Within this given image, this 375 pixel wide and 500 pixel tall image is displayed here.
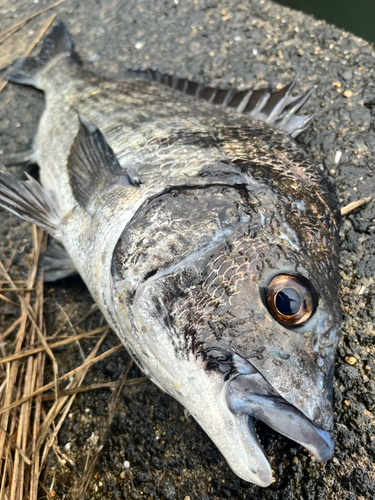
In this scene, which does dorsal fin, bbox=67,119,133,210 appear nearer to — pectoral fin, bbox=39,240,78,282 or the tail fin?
pectoral fin, bbox=39,240,78,282

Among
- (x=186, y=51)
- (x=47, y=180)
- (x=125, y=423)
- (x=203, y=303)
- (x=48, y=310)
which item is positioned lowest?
(x=125, y=423)

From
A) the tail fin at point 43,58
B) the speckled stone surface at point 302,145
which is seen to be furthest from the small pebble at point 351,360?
the tail fin at point 43,58

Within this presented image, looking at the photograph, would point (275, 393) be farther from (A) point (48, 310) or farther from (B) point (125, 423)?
(A) point (48, 310)

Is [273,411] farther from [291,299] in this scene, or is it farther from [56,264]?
[56,264]

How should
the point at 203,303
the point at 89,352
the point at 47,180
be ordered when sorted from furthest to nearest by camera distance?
the point at 47,180, the point at 89,352, the point at 203,303

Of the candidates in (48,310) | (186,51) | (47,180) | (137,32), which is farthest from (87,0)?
(48,310)

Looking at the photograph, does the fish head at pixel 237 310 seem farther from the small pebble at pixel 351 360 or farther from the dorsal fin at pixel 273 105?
the dorsal fin at pixel 273 105

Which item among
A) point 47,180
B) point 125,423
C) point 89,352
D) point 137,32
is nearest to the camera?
point 125,423

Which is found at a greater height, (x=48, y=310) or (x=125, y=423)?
(x=48, y=310)
